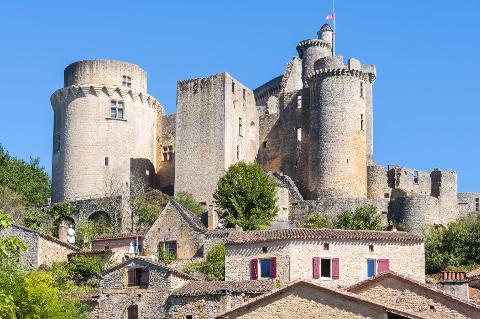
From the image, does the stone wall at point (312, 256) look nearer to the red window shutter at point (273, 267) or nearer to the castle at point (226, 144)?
the red window shutter at point (273, 267)

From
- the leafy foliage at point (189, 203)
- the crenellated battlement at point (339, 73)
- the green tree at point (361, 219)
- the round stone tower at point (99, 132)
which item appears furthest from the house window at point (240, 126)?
the green tree at point (361, 219)

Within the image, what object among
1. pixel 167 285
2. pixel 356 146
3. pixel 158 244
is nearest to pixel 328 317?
pixel 167 285

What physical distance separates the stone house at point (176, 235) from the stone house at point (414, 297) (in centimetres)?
2266

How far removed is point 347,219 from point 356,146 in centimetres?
975

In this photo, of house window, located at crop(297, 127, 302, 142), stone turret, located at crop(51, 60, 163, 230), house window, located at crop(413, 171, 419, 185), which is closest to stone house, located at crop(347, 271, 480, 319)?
stone turret, located at crop(51, 60, 163, 230)

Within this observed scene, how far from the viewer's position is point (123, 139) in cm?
7775

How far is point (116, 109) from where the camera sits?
257ft

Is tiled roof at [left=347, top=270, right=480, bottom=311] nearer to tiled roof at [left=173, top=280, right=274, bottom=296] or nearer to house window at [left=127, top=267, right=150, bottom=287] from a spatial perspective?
tiled roof at [left=173, top=280, right=274, bottom=296]

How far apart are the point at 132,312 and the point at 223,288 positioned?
506 centimetres

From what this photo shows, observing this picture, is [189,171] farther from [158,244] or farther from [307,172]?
[158,244]

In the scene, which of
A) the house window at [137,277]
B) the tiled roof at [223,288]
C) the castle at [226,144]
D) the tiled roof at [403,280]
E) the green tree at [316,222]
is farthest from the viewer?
the castle at [226,144]

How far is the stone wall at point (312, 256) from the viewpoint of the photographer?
48.8m

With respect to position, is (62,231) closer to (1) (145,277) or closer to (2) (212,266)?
(2) (212,266)

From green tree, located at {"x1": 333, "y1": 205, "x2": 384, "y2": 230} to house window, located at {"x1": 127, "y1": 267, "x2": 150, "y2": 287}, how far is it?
2104cm
